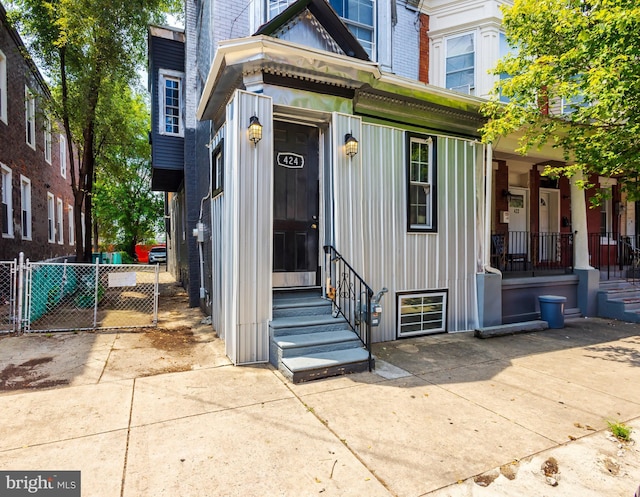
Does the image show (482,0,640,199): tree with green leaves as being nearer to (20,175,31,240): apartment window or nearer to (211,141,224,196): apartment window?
(211,141,224,196): apartment window

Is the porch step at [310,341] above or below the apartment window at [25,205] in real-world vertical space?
below

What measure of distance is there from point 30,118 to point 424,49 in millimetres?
13016

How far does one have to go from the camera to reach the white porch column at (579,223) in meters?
8.48

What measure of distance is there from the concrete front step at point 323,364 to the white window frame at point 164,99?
26.6ft

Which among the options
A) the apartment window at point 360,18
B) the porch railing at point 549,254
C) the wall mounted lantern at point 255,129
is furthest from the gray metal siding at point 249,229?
the porch railing at point 549,254

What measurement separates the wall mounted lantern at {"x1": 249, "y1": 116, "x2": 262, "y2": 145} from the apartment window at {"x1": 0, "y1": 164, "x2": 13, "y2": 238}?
9122 mm

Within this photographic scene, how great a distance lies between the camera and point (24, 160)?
11625mm

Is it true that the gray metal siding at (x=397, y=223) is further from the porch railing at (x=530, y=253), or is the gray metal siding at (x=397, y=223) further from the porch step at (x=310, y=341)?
the porch railing at (x=530, y=253)

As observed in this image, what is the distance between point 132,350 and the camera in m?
5.58

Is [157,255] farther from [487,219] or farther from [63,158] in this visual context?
[487,219]

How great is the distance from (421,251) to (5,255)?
1076 cm

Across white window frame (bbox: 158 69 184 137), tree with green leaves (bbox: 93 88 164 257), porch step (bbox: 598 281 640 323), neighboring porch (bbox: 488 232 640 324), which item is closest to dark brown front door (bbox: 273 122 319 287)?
neighboring porch (bbox: 488 232 640 324)

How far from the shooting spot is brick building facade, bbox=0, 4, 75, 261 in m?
10.1

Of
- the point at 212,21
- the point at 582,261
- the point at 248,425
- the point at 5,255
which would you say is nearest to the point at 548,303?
the point at 582,261
